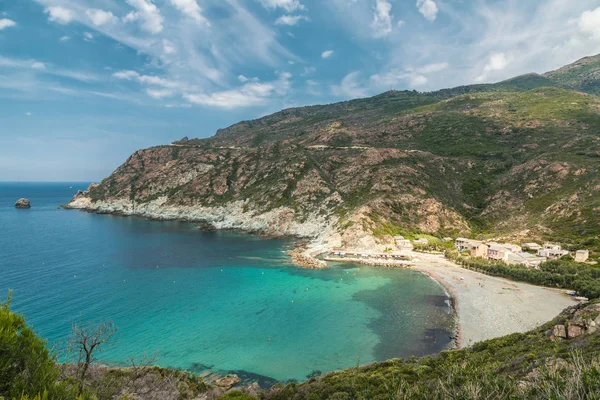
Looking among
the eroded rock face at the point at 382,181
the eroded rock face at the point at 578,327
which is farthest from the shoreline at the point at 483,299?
the eroded rock face at the point at 382,181

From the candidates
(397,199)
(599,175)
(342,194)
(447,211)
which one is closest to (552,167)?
(599,175)

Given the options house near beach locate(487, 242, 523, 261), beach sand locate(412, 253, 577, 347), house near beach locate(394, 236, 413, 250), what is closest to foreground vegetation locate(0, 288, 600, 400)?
beach sand locate(412, 253, 577, 347)

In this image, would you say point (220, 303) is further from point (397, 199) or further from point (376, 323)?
point (397, 199)

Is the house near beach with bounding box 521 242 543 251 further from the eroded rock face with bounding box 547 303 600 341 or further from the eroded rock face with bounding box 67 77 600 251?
the eroded rock face with bounding box 547 303 600 341

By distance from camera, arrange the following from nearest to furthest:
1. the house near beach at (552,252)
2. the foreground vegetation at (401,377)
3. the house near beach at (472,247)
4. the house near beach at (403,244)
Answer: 1. the foreground vegetation at (401,377)
2. the house near beach at (552,252)
3. the house near beach at (472,247)
4. the house near beach at (403,244)

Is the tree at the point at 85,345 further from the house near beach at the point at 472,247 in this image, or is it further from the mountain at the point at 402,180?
the house near beach at the point at 472,247

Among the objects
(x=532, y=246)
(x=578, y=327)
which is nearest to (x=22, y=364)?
(x=578, y=327)
